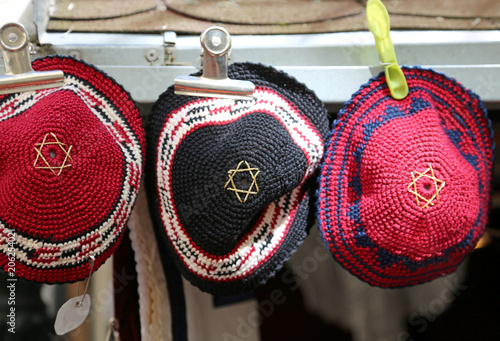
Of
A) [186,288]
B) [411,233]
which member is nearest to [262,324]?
[186,288]

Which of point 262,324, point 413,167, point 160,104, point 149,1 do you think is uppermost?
point 149,1

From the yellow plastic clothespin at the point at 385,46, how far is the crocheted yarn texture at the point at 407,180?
0.03ft

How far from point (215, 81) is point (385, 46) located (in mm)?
207

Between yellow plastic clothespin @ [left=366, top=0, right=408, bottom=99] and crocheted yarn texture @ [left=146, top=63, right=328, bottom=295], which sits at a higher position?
yellow plastic clothespin @ [left=366, top=0, right=408, bottom=99]

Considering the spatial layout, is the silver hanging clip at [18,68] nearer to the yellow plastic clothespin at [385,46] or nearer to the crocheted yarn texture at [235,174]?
the crocheted yarn texture at [235,174]

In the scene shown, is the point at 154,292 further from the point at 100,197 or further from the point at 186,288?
the point at 100,197

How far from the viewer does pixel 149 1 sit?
23.7 inches

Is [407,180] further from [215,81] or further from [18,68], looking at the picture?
[18,68]

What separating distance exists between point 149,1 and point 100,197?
337 millimetres

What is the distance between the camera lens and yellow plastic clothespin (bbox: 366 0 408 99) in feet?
1.52

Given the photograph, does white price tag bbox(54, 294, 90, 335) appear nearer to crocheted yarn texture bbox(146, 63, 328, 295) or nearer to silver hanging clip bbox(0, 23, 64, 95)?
crocheted yarn texture bbox(146, 63, 328, 295)

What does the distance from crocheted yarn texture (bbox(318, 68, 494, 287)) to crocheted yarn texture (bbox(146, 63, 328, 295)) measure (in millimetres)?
38

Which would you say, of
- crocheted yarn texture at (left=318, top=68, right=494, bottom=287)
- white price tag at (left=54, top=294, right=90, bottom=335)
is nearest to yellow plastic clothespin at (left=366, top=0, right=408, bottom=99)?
crocheted yarn texture at (left=318, top=68, right=494, bottom=287)

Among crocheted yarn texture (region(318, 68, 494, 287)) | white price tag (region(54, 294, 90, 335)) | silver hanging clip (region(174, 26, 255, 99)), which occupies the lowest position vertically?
white price tag (region(54, 294, 90, 335))
